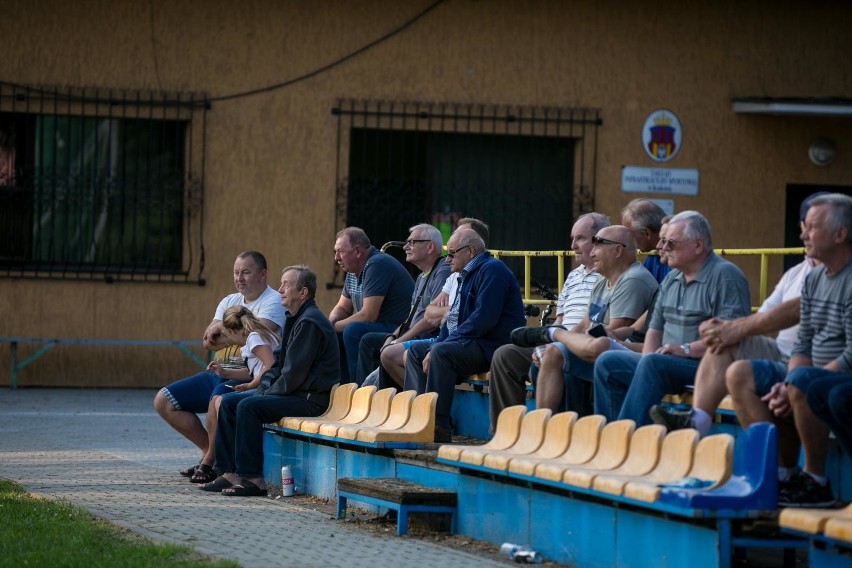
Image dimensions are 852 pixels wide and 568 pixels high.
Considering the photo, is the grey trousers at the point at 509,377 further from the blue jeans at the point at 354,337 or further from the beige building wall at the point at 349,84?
the beige building wall at the point at 349,84

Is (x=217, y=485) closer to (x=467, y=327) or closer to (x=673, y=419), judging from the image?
(x=467, y=327)

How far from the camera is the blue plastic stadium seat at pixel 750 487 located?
18.9 feet

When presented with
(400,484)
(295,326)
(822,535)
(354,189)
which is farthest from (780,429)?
(354,189)

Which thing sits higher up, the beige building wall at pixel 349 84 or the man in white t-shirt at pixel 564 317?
the beige building wall at pixel 349 84

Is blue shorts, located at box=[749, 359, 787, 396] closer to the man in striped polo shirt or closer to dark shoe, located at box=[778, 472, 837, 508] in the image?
the man in striped polo shirt

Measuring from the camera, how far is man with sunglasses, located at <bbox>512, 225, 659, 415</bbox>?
26.2 ft

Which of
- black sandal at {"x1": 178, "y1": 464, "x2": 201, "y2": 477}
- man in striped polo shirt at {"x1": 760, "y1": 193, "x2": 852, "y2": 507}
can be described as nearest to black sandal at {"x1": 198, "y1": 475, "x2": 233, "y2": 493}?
black sandal at {"x1": 178, "y1": 464, "x2": 201, "y2": 477}

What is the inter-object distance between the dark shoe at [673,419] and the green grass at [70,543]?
2.05 m

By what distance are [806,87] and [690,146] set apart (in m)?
1.54

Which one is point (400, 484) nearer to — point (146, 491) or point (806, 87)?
point (146, 491)

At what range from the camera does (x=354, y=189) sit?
16422mm

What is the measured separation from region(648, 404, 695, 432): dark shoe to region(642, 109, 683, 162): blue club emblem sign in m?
10.3

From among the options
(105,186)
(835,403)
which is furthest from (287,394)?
(105,186)

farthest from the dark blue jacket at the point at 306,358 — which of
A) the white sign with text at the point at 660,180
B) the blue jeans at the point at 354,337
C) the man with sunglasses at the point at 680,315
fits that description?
the white sign with text at the point at 660,180
